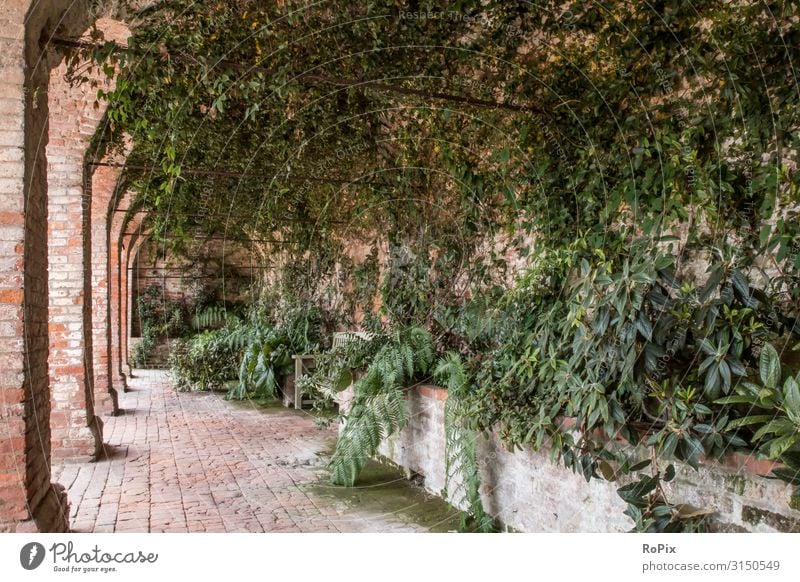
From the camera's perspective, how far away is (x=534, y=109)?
4.47 meters

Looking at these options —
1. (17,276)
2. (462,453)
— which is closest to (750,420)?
(462,453)

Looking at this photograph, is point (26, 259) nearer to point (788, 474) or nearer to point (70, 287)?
point (70, 287)

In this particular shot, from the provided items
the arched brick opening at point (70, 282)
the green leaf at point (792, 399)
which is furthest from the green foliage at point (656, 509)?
the arched brick opening at point (70, 282)

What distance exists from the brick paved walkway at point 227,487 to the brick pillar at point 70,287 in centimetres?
39

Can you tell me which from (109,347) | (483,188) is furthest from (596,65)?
(109,347)

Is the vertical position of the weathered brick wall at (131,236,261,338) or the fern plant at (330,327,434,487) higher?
the weathered brick wall at (131,236,261,338)

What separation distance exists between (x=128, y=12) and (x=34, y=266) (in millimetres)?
1932

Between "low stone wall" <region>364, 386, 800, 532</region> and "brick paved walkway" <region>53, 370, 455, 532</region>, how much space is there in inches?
14.4

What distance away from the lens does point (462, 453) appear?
4.22 m

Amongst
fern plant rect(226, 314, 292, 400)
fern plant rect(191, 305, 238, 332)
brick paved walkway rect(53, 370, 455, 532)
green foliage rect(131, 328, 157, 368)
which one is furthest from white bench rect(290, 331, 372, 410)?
green foliage rect(131, 328, 157, 368)

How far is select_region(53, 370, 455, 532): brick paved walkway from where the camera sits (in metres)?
4.33

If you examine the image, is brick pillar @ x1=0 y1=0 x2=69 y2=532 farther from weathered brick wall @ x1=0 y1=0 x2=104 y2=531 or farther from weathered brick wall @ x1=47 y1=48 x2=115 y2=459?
weathered brick wall @ x1=47 y1=48 x2=115 y2=459

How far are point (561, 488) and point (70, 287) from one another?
16.0 ft
